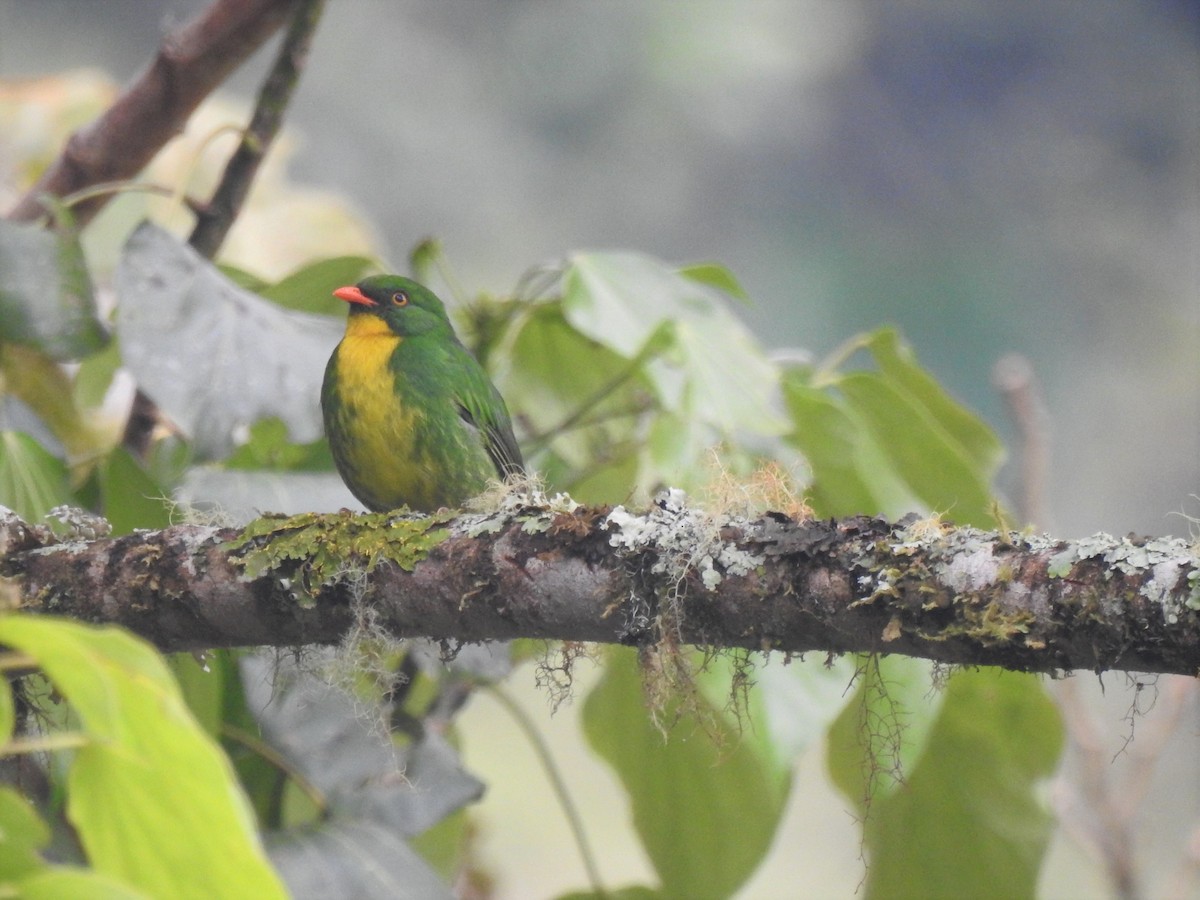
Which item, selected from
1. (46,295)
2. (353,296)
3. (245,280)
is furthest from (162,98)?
(46,295)

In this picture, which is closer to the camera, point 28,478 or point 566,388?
point 28,478

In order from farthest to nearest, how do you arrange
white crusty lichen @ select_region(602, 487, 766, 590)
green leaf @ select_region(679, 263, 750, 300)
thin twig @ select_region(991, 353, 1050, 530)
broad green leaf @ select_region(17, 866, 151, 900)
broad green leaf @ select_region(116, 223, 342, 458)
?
thin twig @ select_region(991, 353, 1050, 530)
green leaf @ select_region(679, 263, 750, 300)
broad green leaf @ select_region(116, 223, 342, 458)
white crusty lichen @ select_region(602, 487, 766, 590)
broad green leaf @ select_region(17, 866, 151, 900)

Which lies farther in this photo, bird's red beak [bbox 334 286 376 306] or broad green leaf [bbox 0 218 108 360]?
bird's red beak [bbox 334 286 376 306]

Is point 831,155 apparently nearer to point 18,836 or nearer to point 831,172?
point 831,172

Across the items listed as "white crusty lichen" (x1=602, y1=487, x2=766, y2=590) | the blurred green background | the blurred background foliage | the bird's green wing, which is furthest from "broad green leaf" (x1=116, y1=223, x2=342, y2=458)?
the blurred green background

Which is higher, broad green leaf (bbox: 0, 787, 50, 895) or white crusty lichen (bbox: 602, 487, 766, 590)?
white crusty lichen (bbox: 602, 487, 766, 590)

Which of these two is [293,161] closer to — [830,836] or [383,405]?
[830,836]

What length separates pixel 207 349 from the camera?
2082mm

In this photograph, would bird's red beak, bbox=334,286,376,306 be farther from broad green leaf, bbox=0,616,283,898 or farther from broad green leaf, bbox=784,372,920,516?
broad green leaf, bbox=0,616,283,898

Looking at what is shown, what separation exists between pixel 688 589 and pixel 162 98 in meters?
1.85

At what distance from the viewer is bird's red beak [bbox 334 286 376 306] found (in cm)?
264

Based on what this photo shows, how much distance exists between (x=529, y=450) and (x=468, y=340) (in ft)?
0.99

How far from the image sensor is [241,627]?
154 centimetres

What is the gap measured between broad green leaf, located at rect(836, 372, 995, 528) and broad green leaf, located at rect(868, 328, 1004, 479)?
0.21 metres
